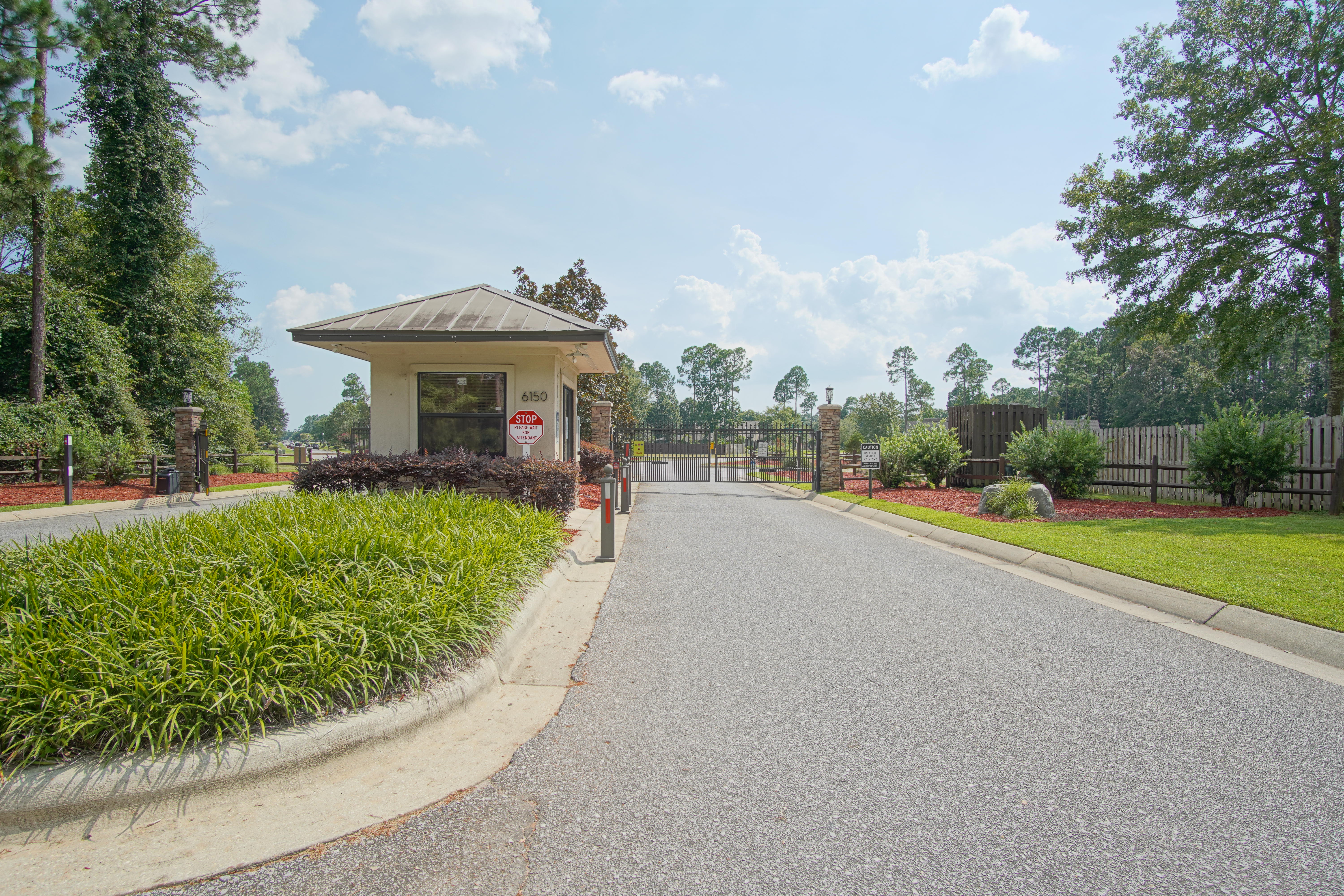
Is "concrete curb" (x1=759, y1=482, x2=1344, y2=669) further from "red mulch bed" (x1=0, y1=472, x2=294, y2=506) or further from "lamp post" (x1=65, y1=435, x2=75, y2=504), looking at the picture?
"lamp post" (x1=65, y1=435, x2=75, y2=504)

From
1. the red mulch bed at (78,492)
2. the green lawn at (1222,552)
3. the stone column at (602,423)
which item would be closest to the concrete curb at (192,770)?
the green lawn at (1222,552)

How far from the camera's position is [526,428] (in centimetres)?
930

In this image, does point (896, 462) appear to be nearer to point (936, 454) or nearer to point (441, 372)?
point (936, 454)

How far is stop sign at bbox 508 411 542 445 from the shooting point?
9.26 m

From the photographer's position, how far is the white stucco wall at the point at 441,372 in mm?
11344

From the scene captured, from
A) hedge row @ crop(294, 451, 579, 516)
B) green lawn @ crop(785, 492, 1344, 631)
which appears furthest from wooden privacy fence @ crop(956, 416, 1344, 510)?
hedge row @ crop(294, 451, 579, 516)

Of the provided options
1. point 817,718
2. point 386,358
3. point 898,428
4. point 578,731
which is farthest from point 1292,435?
point 386,358

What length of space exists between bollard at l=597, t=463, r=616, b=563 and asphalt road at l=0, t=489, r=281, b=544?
5578 millimetres

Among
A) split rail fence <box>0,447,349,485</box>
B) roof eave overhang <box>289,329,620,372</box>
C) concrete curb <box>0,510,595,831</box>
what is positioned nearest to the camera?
concrete curb <box>0,510,595,831</box>

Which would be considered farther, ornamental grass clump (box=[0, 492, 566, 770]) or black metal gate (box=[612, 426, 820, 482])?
black metal gate (box=[612, 426, 820, 482])

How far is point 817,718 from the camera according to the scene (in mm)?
3645

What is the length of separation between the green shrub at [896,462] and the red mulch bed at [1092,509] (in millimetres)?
1078

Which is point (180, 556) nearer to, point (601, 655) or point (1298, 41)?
point (601, 655)

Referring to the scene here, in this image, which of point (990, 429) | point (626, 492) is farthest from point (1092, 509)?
point (626, 492)
